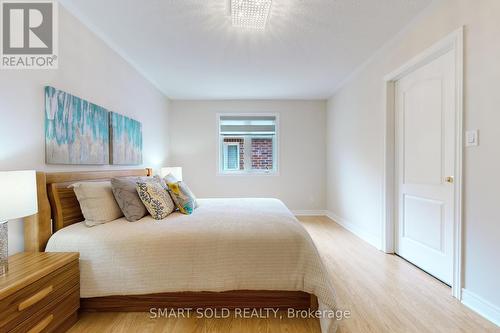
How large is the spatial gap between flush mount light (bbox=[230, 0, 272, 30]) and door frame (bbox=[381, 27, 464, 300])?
154cm

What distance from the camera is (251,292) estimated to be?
1.78m

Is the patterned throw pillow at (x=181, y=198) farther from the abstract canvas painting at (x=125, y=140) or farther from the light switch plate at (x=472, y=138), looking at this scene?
the light switch plate at (x=472, y=138)

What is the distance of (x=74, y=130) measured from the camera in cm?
217

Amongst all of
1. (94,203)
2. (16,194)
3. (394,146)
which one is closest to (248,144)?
(394,146)

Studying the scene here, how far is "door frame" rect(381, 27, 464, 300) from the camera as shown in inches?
75.0

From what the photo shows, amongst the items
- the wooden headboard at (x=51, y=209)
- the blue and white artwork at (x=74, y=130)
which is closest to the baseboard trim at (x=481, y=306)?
the wooden headboard at (x=51, y=209)

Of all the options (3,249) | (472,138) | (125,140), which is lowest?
(3,249)

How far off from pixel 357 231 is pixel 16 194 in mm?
3879

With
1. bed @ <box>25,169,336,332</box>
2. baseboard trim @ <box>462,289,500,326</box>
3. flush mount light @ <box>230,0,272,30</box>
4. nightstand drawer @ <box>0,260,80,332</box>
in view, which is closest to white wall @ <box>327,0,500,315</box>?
baseboard trim @ <box>462,289,500,326</box>

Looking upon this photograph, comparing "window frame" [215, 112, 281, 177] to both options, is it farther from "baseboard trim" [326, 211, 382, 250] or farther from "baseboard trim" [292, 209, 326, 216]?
"baseboard trim" [326, 211, 382, 250]

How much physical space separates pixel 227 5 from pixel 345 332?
269cm

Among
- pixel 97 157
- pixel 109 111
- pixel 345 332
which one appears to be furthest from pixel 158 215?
pixel 345 332

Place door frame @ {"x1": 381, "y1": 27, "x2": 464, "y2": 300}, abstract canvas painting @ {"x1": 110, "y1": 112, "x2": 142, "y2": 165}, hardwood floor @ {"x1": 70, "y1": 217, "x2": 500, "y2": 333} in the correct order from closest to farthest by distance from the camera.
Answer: hardwood floor @ {"x1": 70, "y1": 217, "x2": 500, "y2": 333}, door frame @ {"x1": 381, "y1": 27, "x2": 464, "y2": 300}, abstract canvas painting @ {"x1": 110, "y1": 112, "x2": 142, "y2": 165}

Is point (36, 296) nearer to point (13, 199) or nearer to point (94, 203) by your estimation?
point (13, 199)
